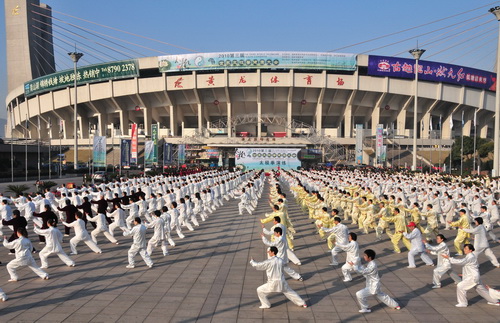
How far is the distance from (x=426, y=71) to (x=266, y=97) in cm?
2463

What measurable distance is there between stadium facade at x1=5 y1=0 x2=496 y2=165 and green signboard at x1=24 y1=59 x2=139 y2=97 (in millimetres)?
158

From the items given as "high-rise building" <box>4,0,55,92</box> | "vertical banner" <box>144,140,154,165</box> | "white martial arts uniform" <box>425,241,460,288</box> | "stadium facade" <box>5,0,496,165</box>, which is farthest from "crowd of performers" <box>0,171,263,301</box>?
"high-rise building" <box>4,0,55,92</box>

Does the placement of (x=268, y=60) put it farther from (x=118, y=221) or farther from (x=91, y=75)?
(x=118, y=221)

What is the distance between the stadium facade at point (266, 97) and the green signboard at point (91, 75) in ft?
0.52

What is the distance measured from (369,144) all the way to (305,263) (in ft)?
181

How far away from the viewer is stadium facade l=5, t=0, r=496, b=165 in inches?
2317

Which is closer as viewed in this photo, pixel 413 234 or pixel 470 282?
pixel 470 282

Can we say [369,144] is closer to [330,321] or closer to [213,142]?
[213,142]

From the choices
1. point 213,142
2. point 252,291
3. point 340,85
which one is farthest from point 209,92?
point 252,291

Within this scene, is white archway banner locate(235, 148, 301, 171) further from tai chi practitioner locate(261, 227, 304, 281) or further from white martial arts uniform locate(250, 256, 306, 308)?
white martial arts uniform locate(250, 256, 306, 308)

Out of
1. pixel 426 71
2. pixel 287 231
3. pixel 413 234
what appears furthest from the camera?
pixel 426 71

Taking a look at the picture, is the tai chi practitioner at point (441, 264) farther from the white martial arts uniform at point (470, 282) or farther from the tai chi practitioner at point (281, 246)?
the tai chi practitioner at point (281, 246)

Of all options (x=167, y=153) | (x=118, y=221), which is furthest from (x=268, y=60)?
(x=118, y=221)

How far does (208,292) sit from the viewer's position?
7.81 metres
